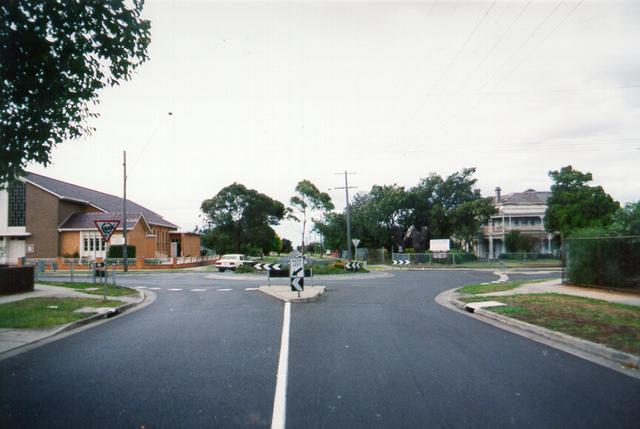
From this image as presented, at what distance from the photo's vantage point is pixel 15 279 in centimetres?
1709

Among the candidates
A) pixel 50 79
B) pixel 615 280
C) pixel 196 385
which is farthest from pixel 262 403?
pixel 615 280

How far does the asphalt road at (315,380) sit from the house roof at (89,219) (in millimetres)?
35263

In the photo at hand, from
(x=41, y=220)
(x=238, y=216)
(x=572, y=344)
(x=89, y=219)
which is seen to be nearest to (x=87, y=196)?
(x=89, y=219)

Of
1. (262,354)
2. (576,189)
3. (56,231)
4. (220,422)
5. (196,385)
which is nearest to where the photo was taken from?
(220,422)

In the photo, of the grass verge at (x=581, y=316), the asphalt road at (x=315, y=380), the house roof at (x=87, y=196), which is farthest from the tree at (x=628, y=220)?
the house roof at (x=87, y=196)

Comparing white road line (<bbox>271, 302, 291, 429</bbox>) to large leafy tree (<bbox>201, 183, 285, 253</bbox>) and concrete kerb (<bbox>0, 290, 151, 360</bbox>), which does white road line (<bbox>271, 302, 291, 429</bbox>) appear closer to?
concrete kerb (<bbox>0, 290, 151, 360</bbox>)

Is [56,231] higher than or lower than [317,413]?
higher

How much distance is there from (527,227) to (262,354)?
6153 centimetres

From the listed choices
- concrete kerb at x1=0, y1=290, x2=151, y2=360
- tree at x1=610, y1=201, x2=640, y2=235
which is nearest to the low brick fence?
concrete kerb at x1=0, y1=290, x2=151, y2=360

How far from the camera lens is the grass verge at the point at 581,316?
8328 mm

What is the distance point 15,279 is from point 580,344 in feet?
59.5

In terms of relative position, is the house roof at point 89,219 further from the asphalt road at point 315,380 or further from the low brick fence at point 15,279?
the asphalt road at point 315,380

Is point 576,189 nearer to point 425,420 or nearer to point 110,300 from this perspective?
point 110,300

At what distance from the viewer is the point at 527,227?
61844 mm
